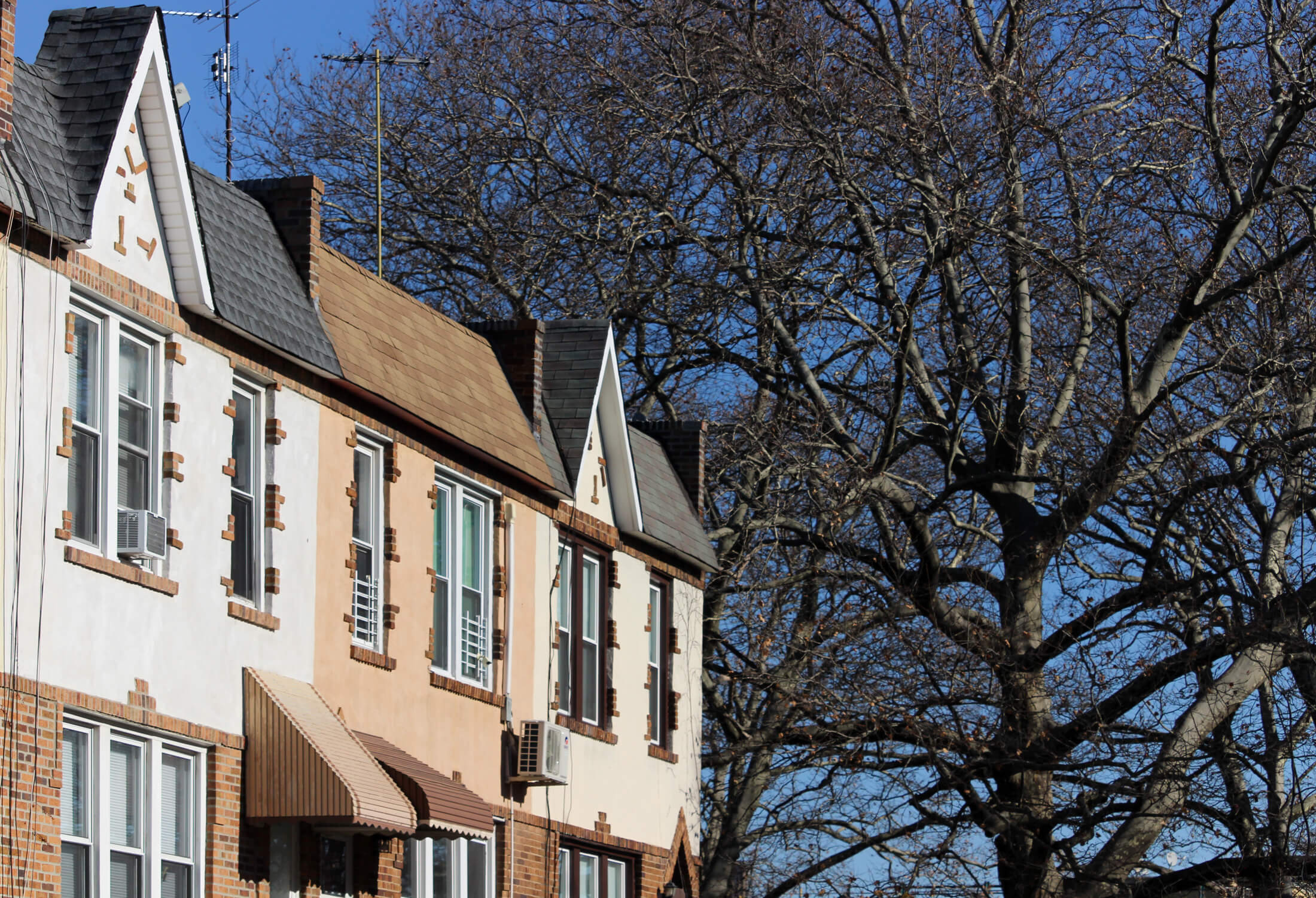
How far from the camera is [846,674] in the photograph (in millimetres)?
26062

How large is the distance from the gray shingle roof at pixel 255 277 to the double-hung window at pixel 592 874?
6.82 metres

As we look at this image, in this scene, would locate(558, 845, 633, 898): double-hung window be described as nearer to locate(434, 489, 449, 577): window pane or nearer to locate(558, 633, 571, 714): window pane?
locate(558, 633, 571, 714): window pane

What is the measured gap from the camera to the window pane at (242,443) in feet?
52.5

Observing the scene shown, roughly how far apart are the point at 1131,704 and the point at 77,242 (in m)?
15.4

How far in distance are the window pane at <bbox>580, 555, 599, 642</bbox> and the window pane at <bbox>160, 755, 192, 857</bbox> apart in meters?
8.12

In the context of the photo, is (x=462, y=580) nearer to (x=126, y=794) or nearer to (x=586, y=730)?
(x=586, y=730)

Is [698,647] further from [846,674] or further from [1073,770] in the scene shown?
[1073,770]

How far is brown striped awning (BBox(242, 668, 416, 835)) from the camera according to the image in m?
14.9

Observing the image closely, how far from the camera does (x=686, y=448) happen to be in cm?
2653

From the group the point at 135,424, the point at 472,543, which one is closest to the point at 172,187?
the point at 135,424

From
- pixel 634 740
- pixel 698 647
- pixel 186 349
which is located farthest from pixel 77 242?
pixel 698 647

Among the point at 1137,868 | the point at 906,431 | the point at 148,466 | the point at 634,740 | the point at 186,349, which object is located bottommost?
the point at 1137,868

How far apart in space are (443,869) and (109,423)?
6.73m

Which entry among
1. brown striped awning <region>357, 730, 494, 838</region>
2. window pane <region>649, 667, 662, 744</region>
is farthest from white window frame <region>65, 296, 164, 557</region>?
window pane <region>649, 667, 662, 744</region>
